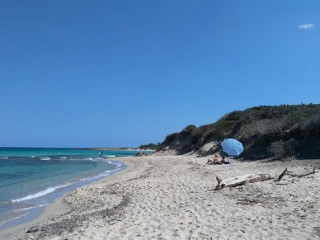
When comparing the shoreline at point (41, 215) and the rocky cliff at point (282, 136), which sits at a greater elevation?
the rocky cliff at point (282, 136)

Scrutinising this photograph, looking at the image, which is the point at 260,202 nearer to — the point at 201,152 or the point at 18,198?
the point at 18,198

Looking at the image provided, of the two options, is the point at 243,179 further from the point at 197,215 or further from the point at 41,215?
the point at 41,215

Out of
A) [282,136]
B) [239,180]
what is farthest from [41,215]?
[282,136]

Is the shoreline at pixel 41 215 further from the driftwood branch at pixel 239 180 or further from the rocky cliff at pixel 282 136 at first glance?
the rocky cliff at pixel 282 136

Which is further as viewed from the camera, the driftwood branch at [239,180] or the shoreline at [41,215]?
the driftwood branch at [239,180]

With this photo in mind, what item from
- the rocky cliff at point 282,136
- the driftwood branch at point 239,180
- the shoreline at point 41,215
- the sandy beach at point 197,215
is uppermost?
the rocky cliff at point 282,136

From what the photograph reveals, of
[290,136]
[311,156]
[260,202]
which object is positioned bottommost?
[260,202]

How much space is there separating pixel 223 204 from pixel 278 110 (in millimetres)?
28789

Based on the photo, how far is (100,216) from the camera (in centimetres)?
975

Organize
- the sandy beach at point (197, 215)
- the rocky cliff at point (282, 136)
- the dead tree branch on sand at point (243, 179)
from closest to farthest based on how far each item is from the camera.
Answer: the sandy beach at point (197, 215) < the dead tree branch on sand at point (243, 179) < the rocky cliff at point (282, 136)

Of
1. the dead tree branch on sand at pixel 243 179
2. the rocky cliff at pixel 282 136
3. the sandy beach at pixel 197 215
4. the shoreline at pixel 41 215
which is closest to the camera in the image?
the sandy beach at pixel 197 215

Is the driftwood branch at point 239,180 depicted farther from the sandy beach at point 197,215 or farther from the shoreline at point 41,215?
the shoreline at point 41,215

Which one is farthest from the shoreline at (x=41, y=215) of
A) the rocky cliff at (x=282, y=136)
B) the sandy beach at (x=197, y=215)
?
the rocky cliff at (x=282, y=136)

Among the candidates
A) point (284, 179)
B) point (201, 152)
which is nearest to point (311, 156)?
point (284, 179)
